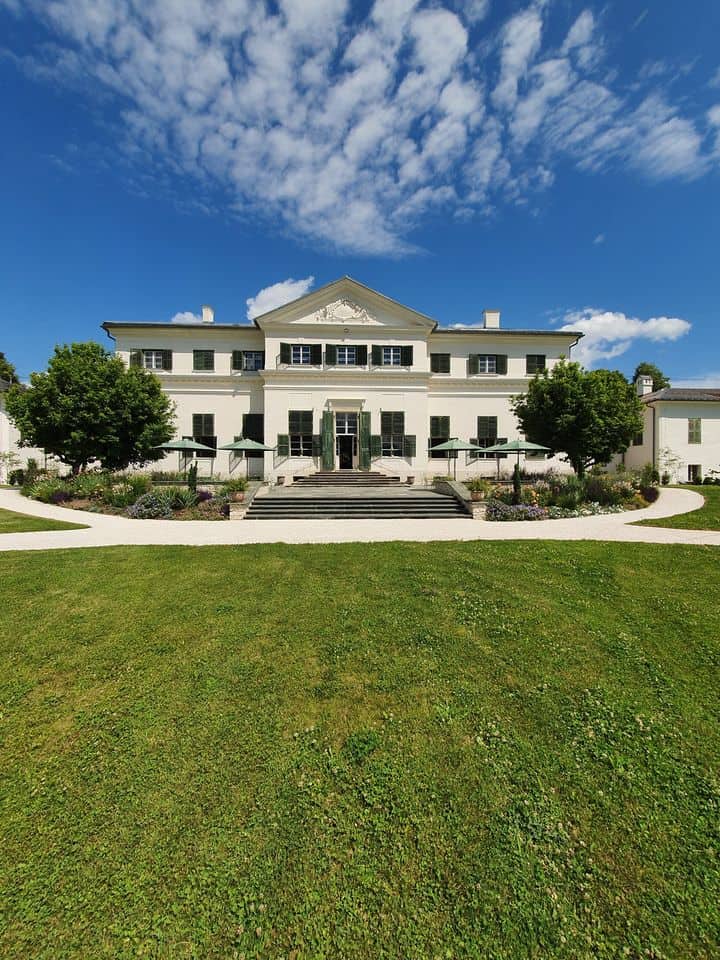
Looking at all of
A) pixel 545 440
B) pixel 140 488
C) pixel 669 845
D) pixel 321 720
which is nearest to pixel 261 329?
pixel 140 488

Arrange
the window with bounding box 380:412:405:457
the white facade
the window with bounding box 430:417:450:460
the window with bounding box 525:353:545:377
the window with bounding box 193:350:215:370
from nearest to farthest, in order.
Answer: the window with bounding box 380:412:405:457 < the window with bounding box 193:350:215:370 < the window with bounding box 430:417:450:460 < the window with bounding box 525:353:545:377 < the white facade

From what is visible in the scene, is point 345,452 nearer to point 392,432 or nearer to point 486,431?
point 392,432

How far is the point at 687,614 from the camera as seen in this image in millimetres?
5141

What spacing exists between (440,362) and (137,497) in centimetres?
1916

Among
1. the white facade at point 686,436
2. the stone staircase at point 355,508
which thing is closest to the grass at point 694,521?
the stone staircase at point 355,508

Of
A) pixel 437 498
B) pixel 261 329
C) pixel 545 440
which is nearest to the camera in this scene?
pixel 437 498

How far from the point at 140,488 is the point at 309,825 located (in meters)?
15.9

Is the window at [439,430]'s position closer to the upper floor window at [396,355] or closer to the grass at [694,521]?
the upper floor window at [396,355]

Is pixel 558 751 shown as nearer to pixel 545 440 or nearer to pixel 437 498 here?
pixel 437 498

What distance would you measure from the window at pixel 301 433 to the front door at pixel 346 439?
165 cm

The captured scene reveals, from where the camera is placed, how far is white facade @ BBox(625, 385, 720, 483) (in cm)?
2583

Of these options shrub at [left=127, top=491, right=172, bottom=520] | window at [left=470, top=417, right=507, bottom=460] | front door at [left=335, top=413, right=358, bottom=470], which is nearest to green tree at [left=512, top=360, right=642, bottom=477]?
window at [left=470, top=417, right=507, bottom=460]

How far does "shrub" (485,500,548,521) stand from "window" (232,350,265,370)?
17.9 metres

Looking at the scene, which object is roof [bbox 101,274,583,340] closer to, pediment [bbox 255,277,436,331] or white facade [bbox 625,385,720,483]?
pediment [bbox 255,277,436,331]
